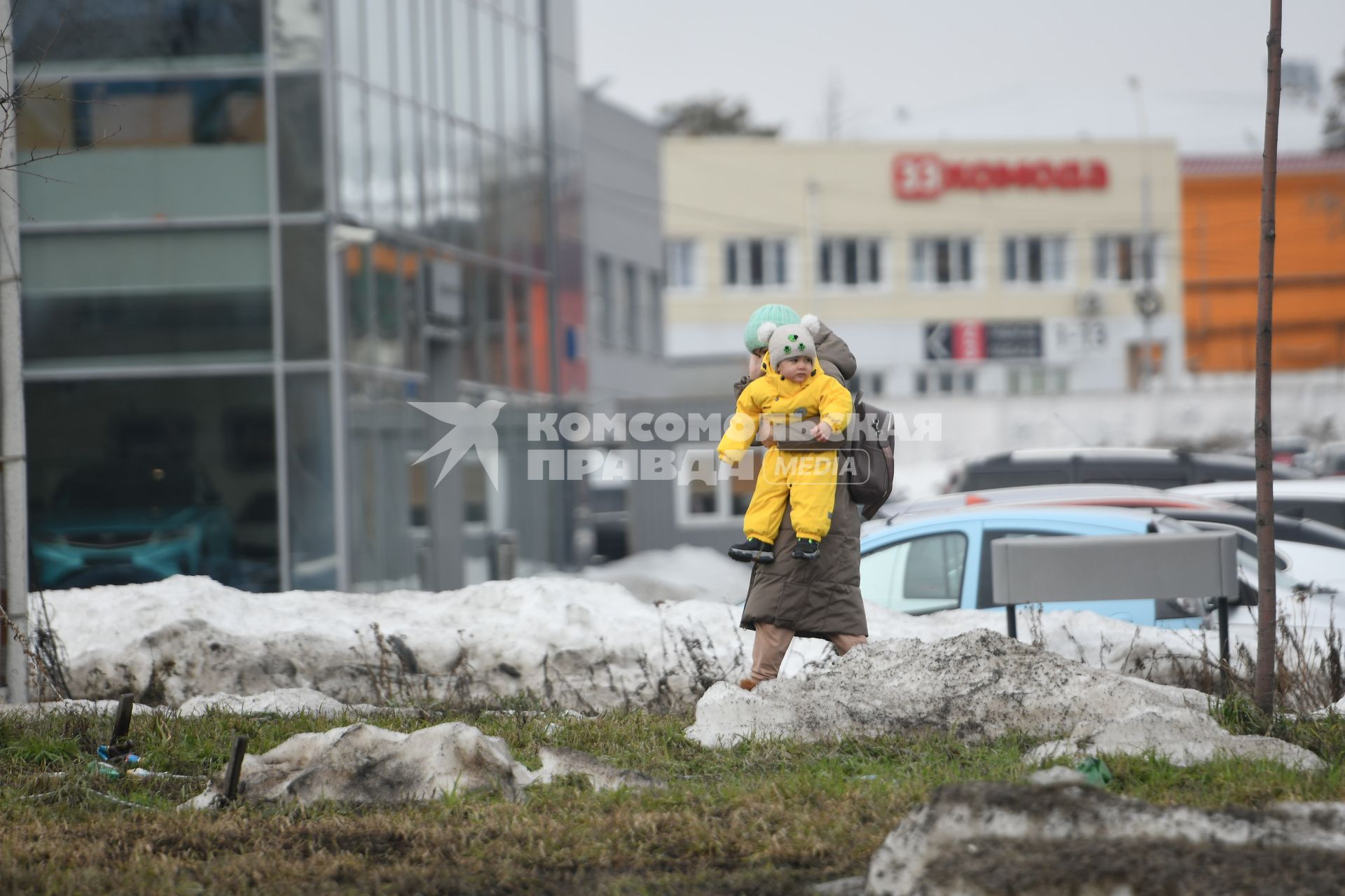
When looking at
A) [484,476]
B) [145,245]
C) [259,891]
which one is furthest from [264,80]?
[259,891]

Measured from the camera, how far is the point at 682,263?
51500 millimetres

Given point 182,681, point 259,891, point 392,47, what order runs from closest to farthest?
point 259,891 → point 182,681 → point 392,47

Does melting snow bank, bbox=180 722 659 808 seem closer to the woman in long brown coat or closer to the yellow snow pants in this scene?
the woman in long brown coat

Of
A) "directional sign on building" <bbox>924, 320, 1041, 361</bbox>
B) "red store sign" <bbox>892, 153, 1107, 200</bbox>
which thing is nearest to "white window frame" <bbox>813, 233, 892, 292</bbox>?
"red store sign" <bbox>892, 153, 1107, 200</bbox>

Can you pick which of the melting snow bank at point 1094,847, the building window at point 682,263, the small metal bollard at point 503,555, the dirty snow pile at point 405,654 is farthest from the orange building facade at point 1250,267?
the melting snow bank at point 1094,847

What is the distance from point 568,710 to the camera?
746 cm

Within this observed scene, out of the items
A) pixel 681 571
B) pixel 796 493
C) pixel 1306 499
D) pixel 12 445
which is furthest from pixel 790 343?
pixel 681 571

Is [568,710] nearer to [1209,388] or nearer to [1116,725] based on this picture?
[1116,725]

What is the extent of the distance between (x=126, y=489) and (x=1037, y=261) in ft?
136

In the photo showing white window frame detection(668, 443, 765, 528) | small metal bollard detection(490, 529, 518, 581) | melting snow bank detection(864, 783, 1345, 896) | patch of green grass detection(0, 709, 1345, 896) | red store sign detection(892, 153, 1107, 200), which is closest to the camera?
melting snow bank detection(864, 783, 1345, 896)

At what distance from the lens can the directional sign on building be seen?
172 feet

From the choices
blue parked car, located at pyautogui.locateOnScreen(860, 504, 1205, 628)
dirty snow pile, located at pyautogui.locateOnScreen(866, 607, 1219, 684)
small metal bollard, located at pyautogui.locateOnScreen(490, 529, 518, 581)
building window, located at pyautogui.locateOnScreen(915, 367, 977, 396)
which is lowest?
small metal bollard, located at pyautogui.locateOnScreen(490, 529, 518, 581)

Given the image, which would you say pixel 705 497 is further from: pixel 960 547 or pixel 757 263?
pixel 757 263

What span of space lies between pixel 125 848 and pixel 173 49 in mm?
13218
